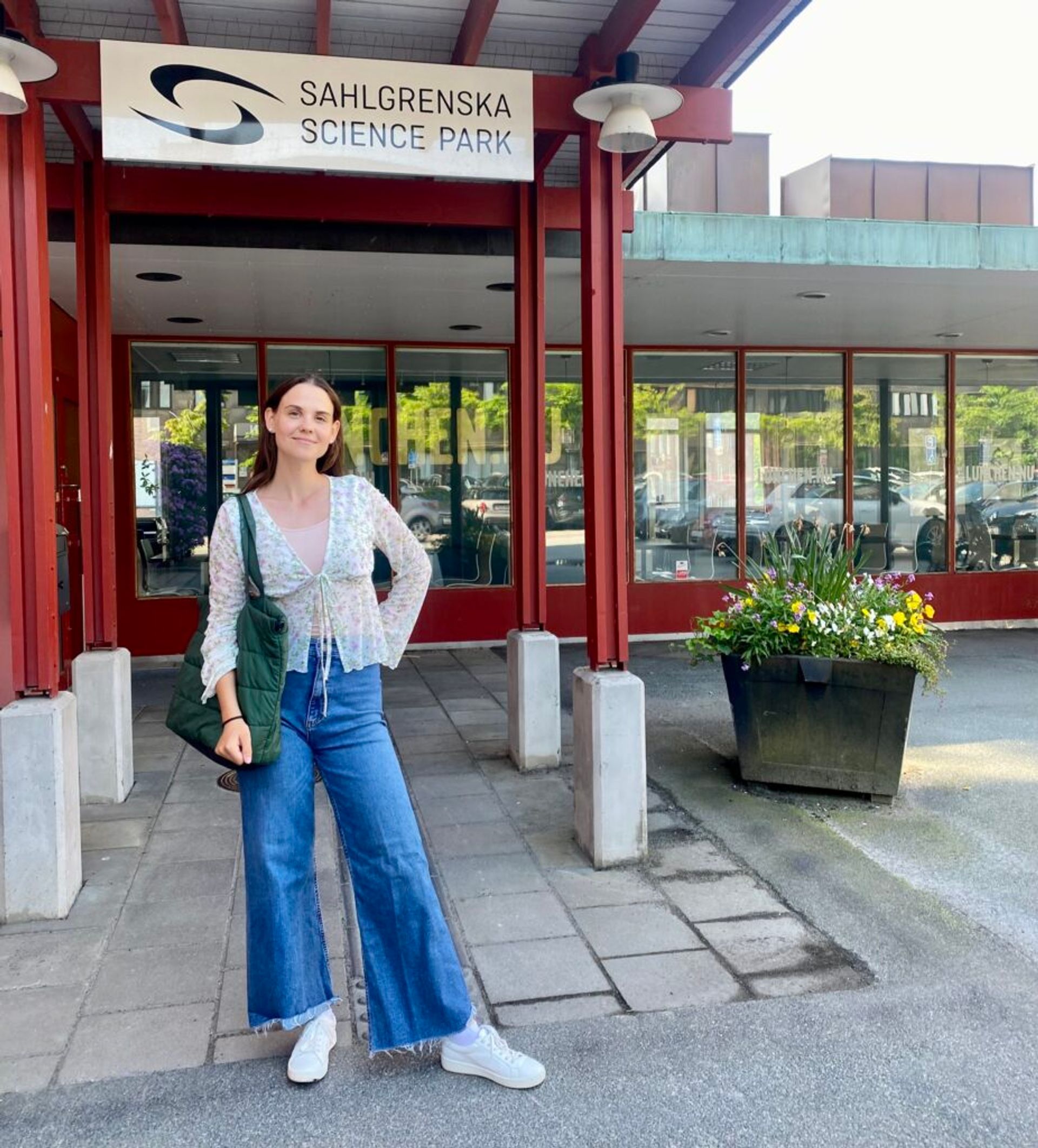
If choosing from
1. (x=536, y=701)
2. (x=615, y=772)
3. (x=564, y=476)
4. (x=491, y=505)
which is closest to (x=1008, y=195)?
(x=564, y=476)

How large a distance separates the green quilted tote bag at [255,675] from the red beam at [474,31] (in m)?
2.51

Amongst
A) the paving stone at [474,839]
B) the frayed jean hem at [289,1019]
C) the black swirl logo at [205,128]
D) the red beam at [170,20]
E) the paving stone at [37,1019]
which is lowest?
the paving stone at [37,1019]

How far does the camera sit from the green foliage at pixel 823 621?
4820mm

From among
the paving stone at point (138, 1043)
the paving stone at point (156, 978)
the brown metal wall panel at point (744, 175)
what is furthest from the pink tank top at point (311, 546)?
the brown metal wall panel at point (744, 175)

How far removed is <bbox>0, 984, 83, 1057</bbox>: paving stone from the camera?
2.84m

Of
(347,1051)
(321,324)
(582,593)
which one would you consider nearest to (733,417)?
(582,593)

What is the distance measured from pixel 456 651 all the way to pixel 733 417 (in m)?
3.68

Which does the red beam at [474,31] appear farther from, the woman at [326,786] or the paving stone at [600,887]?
the paving stone at [600,887]

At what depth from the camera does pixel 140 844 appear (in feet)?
14.6

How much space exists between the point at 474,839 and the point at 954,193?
25.0 ft

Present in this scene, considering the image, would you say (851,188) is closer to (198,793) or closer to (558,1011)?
(198,793)

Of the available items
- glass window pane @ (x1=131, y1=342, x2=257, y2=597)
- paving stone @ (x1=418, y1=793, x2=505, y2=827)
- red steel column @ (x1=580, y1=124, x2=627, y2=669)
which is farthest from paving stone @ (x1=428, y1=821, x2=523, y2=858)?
glass window pane @ (x1=131, y1=342, x2=257, y2=597)

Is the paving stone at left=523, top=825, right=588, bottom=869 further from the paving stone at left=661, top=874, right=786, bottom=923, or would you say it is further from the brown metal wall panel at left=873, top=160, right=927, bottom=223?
the brown metal wall panel at left=873, top=160, right=927, bottom=223

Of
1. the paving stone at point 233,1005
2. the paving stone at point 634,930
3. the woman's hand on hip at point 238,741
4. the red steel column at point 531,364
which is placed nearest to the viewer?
the woman's hand on hip at point 238,741
